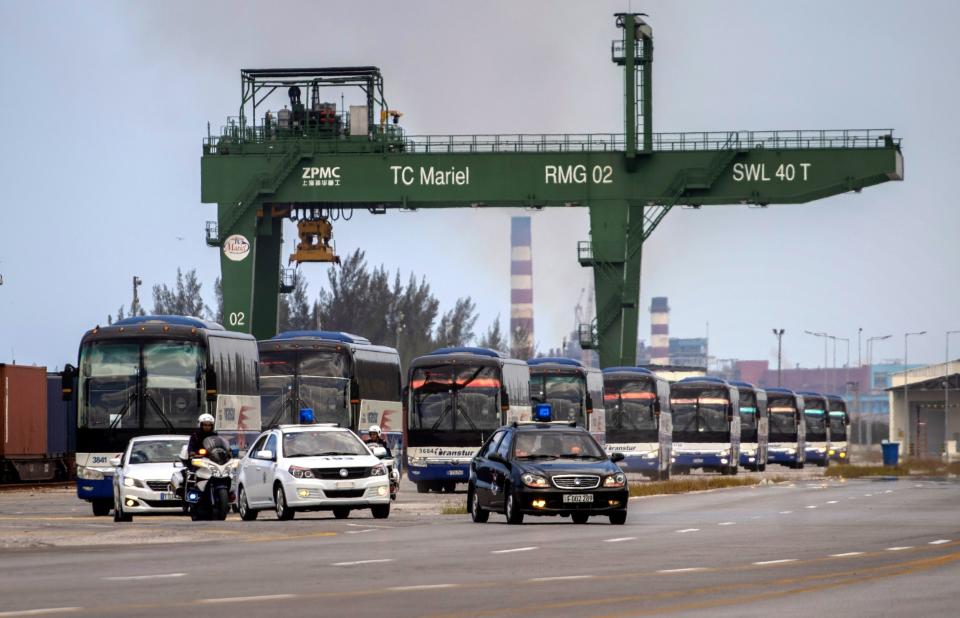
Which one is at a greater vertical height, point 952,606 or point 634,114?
point 634,114

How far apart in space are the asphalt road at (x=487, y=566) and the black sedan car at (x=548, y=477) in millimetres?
450

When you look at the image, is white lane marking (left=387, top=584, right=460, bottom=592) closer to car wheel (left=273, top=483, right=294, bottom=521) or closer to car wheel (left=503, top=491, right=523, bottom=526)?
car wheel (left=503, top=491, right=523, bottom=526)

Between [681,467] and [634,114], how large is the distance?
46.4 feet

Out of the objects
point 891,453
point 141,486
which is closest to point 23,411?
point 141,486

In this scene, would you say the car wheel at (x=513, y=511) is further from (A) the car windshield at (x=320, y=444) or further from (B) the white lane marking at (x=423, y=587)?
(B) the white lane marking at (x=423, y=587)

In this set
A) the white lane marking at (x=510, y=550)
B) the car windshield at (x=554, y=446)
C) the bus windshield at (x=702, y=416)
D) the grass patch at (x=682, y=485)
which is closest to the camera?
the white lane marking at (x=510, y=550)

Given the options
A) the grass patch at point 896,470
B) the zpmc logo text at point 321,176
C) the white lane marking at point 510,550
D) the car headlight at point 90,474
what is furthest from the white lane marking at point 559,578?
the zpmc logo text at point 321,176

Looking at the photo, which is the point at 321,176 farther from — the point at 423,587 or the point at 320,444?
the point at 423,587

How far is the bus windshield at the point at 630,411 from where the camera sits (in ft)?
202

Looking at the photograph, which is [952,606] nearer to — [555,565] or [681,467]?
[555,565]

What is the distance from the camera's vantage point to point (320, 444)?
31250 millimetres

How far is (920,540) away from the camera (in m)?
24.8

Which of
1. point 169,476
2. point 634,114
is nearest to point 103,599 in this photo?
point 169,476

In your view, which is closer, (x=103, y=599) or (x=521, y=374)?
(x=103, y=599)
